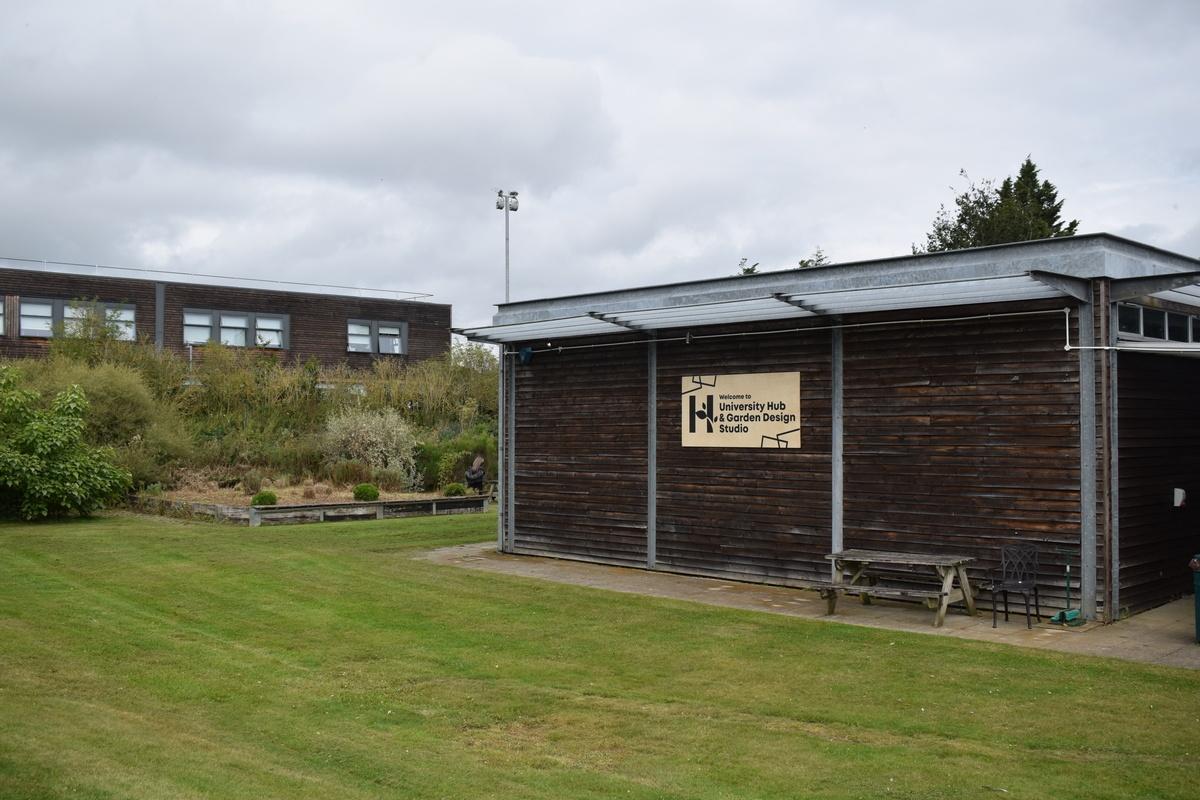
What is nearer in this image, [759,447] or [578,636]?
[578,636]

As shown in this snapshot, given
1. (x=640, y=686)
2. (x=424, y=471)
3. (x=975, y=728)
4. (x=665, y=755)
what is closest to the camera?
(x=665, y=755)

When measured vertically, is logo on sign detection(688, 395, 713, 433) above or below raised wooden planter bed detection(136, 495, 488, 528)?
above

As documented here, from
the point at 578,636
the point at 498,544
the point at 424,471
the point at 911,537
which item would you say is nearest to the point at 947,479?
the point at 911,537

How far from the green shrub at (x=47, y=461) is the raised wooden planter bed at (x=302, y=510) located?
1.11m

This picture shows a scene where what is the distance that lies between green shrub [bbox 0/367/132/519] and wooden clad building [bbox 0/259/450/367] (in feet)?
33.4

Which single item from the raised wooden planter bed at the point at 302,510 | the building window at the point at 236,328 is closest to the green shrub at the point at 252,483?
the raised wooden planter bed at the point at 302,510

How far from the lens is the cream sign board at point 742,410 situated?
12.4 metres

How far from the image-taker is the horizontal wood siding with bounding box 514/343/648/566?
14.1 metres

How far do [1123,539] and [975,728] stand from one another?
4.59 meters

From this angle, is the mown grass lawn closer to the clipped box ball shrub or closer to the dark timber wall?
the dark timber wall

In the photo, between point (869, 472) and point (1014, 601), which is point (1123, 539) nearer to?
point (1014, 601)

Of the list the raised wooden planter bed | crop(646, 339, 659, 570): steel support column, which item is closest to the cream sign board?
crop(646, 339, 659, 570): steel support column

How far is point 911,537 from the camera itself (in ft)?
37.0

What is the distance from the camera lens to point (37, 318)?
3319 cm
